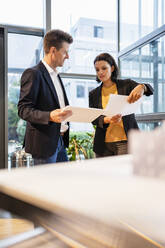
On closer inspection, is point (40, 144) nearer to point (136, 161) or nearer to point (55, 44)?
point (55, 44)

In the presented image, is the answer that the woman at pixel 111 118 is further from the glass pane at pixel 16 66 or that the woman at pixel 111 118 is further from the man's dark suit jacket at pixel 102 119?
the glass pane at pixel 16 66

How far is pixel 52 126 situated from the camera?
5.68ft

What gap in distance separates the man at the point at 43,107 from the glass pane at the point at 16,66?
1556 millimetres

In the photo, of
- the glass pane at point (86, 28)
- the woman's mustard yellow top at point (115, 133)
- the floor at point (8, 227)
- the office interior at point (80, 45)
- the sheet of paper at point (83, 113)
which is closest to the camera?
the floor at point (8, 227)

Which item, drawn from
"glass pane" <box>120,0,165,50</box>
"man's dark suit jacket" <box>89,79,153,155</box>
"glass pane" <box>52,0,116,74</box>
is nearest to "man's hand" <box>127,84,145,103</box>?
"man's dark suit jacket" <box>89,79,153,155</box>

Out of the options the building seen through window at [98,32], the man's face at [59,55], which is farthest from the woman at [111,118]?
the building seen through window at [98,32]

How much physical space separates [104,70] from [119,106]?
412 millimetres

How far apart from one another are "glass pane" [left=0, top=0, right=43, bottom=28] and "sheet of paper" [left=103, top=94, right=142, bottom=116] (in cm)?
211

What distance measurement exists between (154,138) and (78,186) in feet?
0.66

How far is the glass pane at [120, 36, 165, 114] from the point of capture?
2799 mm

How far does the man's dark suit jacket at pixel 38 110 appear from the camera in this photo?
5.57 feet

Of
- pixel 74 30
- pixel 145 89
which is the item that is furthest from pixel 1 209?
pixel 74 30

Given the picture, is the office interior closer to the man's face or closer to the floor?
the floor

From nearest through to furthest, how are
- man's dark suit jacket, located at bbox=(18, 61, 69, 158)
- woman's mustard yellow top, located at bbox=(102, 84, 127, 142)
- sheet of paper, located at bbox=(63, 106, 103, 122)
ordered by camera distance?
sheet of paper, located at bbox=(63, 106, 103, 122) → man's dark suit jacket, located at bbox=(18, 61, 69, 158) → woman's mustard yellow top, located at bbox=(102, 84, 127, 142)
